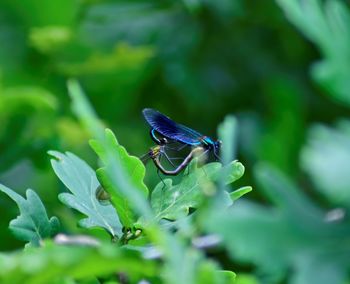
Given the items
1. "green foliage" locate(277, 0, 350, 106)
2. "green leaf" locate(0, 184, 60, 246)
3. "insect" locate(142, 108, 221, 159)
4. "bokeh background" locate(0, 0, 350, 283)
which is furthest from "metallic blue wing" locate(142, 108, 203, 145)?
"bokeh background" locate(0, 0, 350, 283)

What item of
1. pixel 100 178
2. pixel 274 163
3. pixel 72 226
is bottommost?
pixel 100 178

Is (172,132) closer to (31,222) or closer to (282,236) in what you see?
(31,222)

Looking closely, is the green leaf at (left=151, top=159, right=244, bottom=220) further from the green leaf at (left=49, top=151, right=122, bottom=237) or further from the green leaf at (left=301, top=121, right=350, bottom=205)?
the green leaf at (left=301, top=121, right=350, bottom=205)

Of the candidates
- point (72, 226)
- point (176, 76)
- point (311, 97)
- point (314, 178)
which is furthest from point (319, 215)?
point (311, 97)

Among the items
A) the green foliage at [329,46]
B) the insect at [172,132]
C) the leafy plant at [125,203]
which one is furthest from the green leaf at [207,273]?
the insect at [172,132]

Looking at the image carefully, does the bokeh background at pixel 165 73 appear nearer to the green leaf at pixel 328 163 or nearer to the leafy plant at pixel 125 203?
the leafy plant at pixel 125 203

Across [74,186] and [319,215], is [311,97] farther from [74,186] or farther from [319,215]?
[319,215]

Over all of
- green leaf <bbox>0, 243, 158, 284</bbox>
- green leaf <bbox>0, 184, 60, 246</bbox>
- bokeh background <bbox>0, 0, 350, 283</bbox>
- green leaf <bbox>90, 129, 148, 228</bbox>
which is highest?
bokeh background <bbox>0, 0, 350, 283</bbox>
